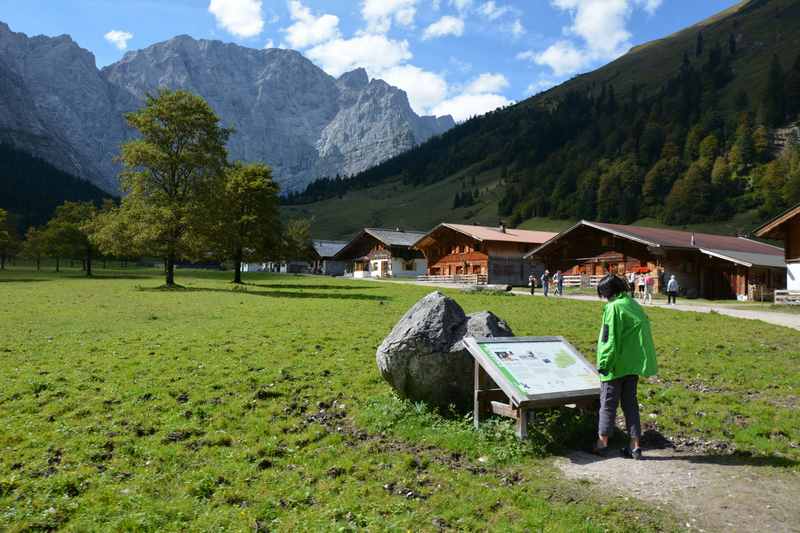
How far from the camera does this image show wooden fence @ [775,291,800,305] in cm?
3662

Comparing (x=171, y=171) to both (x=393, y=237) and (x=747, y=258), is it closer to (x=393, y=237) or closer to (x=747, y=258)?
(x=393, y=237)

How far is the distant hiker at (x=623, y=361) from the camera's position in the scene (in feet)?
26.7

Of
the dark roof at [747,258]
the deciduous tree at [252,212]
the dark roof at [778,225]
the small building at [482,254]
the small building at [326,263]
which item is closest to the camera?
the dark roof at [778,225]

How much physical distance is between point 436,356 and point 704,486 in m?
4.58

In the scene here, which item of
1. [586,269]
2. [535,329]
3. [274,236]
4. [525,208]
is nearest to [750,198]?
[525,208]

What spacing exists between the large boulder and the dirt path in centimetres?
246

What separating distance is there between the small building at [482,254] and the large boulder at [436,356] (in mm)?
57687

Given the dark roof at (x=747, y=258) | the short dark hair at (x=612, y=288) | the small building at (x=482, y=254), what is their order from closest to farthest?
the short dark hair at (x=612, y=288) < the dark roof at (x=747, y=258) < the small building at (x=482, y=254)

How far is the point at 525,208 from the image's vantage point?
17500 cm

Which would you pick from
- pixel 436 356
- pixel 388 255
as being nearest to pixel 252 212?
pixel 388 255

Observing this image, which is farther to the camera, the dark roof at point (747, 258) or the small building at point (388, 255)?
the small building at point (388, 255)

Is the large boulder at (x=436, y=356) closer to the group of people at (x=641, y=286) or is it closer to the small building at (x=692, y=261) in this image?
the group of people at (x=641, y=286)

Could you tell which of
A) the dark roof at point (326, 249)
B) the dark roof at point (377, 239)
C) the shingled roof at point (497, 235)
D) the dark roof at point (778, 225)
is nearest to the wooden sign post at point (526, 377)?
the dark roof at point (778, 225)

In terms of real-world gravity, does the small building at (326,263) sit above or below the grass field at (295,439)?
above
